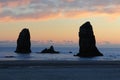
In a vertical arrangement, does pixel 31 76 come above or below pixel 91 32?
below

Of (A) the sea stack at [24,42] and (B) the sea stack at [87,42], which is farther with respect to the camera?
(A) the sea stack at [24,42]

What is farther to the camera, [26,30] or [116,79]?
[26,30]

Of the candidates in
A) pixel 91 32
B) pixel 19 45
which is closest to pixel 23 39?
pixel 19 45

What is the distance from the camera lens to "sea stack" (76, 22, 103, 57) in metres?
134

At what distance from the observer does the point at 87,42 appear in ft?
447

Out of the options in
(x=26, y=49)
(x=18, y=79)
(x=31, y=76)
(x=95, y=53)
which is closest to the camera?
(x=18, y=79)

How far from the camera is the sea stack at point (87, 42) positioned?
13375cm

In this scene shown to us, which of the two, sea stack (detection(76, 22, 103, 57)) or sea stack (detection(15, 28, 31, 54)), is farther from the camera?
sea stack (detection(15, 28, 31, 54))

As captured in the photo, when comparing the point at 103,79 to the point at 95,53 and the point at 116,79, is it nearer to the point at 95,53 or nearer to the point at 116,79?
the point at 116,79

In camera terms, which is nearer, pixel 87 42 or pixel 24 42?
pixel 87 42

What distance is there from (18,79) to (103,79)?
770cm

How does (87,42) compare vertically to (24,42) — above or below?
below

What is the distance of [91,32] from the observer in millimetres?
139375

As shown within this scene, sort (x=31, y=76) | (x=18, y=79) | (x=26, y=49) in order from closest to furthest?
1. (x=18, y=79)
2. (x=31, y=76)
3. (x=26, y=49)
